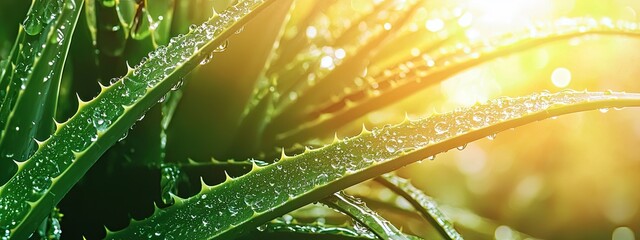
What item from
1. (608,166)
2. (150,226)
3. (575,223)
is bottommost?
(150,226)

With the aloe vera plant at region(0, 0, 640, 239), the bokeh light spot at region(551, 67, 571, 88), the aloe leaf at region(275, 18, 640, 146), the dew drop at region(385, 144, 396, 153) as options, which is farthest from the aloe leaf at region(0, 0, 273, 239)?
the bokeh light spot at region(551, 67, 571, 88)

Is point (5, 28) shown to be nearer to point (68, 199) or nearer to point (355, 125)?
point (68, 199)

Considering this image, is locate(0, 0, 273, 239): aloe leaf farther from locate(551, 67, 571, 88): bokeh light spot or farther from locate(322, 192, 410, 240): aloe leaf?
locate(551, 67, 571, 88): bokeh light spot

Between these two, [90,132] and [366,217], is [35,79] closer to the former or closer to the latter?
[90,132]

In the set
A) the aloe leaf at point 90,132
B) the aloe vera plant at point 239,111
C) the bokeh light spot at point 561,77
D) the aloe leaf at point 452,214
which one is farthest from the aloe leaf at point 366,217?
the bokeh light spot at point 561,77

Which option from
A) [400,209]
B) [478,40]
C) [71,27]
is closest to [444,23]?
[478,40]

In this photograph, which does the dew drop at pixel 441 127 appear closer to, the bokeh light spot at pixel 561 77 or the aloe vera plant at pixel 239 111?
the aloe vera plant at pixel 239 111

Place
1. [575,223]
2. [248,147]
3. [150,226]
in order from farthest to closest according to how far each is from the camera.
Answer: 1. [575,223]
2. [248,147]
3. [150,226]
